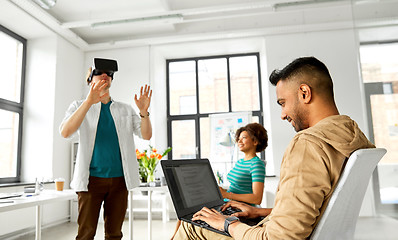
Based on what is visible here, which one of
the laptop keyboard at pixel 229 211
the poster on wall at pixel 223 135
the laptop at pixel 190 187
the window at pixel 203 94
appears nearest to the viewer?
the laptop at pixel 190 187

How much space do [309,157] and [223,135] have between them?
190 inches

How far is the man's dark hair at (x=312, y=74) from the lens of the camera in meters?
0.97

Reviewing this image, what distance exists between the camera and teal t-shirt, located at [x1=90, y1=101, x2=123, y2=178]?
1.91 meters

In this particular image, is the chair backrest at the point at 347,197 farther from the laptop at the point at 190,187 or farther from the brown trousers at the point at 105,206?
the brown trousers at the point at 105,206

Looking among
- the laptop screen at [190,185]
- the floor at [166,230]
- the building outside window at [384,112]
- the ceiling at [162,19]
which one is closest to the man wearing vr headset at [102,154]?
the laptop screen at [190,185]

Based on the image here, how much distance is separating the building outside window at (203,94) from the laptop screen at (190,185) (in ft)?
14.4

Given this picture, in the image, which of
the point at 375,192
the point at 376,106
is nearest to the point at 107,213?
the point at 375,192

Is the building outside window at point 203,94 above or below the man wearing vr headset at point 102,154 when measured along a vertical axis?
above

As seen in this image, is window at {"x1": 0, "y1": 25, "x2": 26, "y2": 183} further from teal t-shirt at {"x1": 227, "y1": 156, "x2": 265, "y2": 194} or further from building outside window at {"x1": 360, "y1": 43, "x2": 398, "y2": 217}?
building outside window at {"x1": 360, "y1": 43, "x2": 398, "y2": 217}

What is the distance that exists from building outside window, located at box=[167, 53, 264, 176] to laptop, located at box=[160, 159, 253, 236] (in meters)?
4.38

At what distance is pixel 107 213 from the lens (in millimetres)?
1952

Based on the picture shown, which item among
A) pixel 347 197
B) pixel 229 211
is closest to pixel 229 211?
pixel 229 211

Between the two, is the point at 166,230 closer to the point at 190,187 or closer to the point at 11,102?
the point at 11,102

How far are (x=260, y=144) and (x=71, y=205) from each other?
4085 mm
